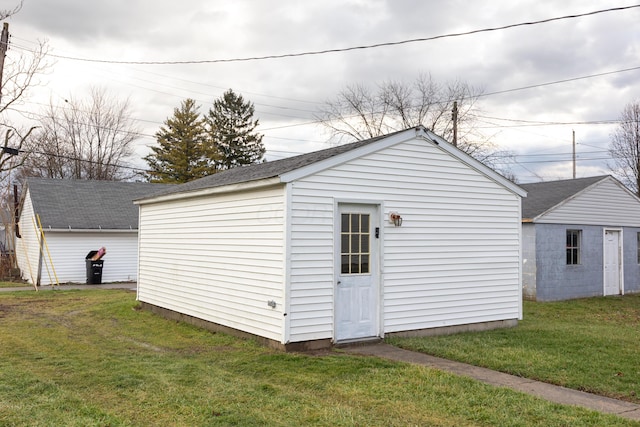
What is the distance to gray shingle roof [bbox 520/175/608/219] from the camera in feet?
53.0

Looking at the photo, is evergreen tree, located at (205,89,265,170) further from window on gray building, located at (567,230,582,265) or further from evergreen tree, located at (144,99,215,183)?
window on gray building, located at (567,230,582,265)

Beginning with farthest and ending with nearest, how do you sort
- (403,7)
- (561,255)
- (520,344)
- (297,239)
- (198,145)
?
1. (198,145)
2. (561,255)
3. (403,7)
4. (520,344)
5. (297,239)

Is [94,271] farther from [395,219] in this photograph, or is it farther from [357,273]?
[395,219]

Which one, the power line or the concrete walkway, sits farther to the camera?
the power line

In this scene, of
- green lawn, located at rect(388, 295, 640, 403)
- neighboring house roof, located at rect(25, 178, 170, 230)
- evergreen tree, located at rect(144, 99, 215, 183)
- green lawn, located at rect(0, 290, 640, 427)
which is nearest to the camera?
green lawn, located at rect(0, 290, 640, 427)

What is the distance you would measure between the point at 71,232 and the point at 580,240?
59.2 ft

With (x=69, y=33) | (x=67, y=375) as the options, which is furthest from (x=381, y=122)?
(x=67, y=375)

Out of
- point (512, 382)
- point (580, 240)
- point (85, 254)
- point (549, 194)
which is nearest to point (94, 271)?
point (85, 254)

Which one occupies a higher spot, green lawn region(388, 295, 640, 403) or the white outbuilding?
the white outbuilding

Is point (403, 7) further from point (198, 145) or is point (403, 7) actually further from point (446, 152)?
point (198, 145)

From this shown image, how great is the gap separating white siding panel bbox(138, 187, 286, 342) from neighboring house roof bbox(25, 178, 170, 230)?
32.2 feet

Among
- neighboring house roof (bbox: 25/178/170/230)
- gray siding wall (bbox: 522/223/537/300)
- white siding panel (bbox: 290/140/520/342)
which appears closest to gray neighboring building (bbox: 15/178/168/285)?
neighboring house roof (bbox: 25/178/170/230)

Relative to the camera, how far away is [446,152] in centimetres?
923

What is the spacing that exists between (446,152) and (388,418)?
5545 mm
